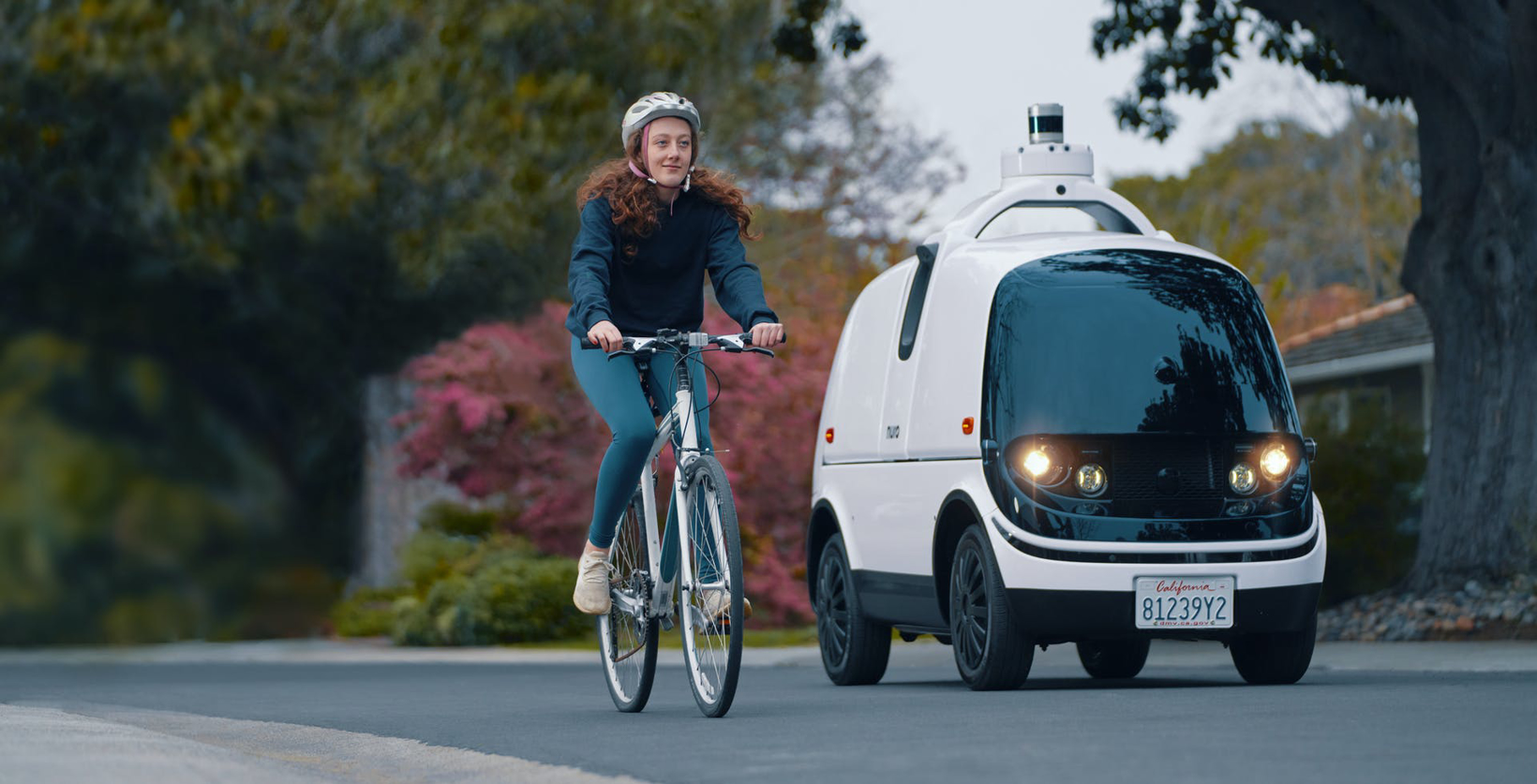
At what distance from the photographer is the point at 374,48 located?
851 inches

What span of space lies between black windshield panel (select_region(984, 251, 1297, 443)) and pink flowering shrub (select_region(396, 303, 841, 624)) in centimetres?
1086

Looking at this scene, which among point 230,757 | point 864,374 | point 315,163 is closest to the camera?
point 230,757

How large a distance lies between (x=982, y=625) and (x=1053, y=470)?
2.52 ft

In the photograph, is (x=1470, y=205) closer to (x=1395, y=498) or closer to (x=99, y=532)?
(x=1395, y=498)

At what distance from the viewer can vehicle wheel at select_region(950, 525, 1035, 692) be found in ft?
29.2

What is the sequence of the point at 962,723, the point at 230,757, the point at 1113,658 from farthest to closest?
the point at 1113,658 < the point at 962,723 < the point at 230,757

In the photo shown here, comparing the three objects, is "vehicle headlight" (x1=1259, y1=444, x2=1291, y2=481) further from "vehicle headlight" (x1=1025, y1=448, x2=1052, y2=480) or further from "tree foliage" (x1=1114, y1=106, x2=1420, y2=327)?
"tree foliage" (x1=1114, y1=106, x2=1420, y2=327)

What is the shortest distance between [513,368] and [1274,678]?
1200 cm

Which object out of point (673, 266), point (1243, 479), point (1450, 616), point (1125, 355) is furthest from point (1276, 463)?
point (1450, 616)

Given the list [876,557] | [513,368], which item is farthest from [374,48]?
[876,557]

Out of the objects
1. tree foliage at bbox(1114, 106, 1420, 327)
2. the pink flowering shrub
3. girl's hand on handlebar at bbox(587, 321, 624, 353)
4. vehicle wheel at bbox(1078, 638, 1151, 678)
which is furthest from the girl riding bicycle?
tree foliage at bbox(1114, 106, 1420, 327)

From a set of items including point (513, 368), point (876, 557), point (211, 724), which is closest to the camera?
point (211, 724)

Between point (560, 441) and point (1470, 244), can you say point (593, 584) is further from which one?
point (560, 441)

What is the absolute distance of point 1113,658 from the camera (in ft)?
36.6
